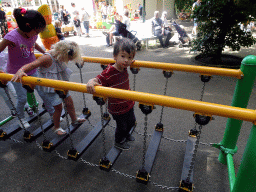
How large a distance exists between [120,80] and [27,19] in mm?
1262

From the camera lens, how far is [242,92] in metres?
1.72

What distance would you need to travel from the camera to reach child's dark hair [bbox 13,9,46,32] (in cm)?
204

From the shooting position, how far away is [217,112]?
Result: 1.16m

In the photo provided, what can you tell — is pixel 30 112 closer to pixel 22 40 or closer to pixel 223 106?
pixel 22 40

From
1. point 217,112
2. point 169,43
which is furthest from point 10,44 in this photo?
point 169,43

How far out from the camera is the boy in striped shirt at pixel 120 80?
1749 mm

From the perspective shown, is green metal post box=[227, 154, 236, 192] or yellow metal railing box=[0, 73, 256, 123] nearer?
yellow metal railing box=[0, 73, 256, 123]

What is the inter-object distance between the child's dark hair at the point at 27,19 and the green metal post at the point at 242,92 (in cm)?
219

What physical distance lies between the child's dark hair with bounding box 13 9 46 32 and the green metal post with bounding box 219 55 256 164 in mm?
2190

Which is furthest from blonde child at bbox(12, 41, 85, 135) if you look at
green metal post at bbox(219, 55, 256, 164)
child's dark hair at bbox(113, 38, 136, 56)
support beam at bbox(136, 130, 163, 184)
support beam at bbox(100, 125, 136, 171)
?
green metal post at bbox(219, 55, 256, 164)

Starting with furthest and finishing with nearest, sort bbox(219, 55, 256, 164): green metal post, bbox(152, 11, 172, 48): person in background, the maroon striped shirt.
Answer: bbox(152, 11, 172, 48): person in background → the maroon striped shirt → bbox(219, 55, 256, 164): green metal post

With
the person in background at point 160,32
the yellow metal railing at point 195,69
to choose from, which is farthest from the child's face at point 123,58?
the person in background at point 160,32

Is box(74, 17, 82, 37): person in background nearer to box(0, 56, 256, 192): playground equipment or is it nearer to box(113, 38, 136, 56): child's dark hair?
box(0, 56, 256, 192): playground equipment

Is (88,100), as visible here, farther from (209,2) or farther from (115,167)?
(209,2)
